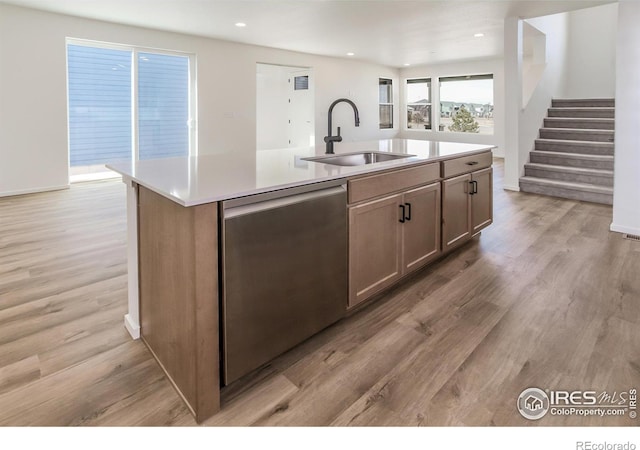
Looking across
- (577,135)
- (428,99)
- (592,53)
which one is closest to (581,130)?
(577,135)

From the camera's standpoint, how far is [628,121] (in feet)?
12.2

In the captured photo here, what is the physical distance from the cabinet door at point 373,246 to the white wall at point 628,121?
2.80m

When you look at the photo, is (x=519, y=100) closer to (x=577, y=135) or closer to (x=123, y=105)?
(x=577, y=135)

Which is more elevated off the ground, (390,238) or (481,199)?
(481,199)

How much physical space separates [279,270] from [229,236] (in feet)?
0.95

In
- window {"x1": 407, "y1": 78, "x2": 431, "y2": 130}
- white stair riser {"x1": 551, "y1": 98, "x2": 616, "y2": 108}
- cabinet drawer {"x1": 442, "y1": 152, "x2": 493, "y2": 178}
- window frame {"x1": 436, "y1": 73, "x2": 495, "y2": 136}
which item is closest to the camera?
cabinet drawer {"x1": 442, "y1": 152, "x2": 493, "y2": 178}

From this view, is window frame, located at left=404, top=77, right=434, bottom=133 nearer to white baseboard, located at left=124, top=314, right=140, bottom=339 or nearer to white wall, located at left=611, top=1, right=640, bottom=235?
white wall, located at left=611, top=1, right=640, bottom=235

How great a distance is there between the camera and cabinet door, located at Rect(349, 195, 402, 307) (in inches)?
80.2

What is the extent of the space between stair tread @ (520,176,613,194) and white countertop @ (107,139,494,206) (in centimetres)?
333

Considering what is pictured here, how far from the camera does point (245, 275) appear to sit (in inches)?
58.5

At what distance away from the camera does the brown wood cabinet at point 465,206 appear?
2848 mm

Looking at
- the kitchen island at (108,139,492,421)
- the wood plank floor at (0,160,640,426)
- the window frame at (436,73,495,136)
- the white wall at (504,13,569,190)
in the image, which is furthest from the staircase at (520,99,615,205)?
the kitchen island at (108,139,492,421)
